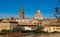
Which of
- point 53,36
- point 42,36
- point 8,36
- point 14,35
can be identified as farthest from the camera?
point 53,36

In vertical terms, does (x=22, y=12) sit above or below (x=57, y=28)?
above

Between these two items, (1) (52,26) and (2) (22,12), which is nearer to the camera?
(1) (52,26)

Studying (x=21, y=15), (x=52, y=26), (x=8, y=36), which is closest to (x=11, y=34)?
(x=8, y=36)

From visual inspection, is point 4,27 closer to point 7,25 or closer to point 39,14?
point 7,25

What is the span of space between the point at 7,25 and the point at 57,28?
1115cm

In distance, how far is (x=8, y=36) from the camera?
20.0ft

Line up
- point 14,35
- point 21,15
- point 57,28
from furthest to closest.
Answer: point 21,15 < point 57,28 < point 14,35

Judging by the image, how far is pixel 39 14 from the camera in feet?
312

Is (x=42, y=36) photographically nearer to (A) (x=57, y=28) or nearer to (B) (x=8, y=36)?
(B) (x=8, y=36)

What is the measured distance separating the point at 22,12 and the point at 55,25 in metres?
39.8

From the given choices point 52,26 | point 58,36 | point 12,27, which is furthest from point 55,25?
point 58,36

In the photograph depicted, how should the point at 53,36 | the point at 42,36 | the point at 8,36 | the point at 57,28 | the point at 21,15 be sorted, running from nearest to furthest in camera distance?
the point at 8,36, the point at 42,36, the point at 53,36, the point at 57,28, the point at 21,15

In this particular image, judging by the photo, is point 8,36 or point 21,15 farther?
point 21,15

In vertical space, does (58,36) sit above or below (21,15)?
below
